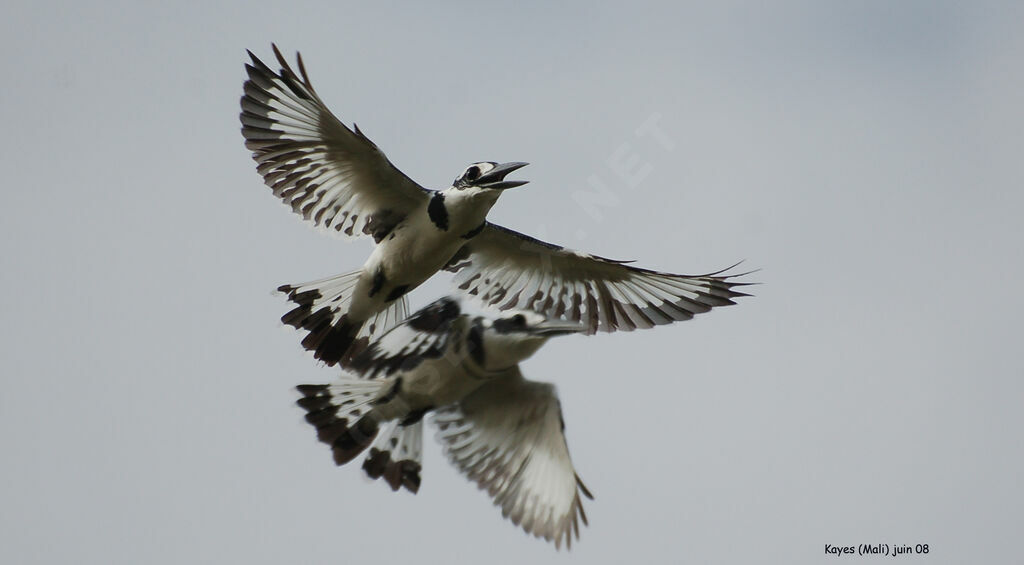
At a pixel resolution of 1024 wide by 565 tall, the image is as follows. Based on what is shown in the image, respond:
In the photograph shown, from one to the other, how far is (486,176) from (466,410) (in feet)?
5.28

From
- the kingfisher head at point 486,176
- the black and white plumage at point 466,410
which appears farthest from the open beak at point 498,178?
the black and white plumage at point 466,410

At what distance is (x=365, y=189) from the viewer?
30.2 feet

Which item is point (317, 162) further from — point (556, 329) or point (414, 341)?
point (556, 329)

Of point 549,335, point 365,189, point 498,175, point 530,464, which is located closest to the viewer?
point 549,335

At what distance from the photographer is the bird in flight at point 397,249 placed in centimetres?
885

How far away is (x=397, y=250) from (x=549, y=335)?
229 cm

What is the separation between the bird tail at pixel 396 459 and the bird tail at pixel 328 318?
4.99 ft

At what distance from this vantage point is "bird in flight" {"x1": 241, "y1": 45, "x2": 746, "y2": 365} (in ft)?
29.0

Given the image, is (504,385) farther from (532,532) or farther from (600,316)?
(600,316)

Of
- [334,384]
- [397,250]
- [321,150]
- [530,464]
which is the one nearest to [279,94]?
[321,150]

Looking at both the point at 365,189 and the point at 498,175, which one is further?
the point at 365,189

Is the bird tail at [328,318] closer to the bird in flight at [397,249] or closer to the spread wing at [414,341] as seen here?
the bird in flight at [397,249]

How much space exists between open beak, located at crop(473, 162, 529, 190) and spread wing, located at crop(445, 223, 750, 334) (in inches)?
26.2

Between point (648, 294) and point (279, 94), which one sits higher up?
point (279, 94)
